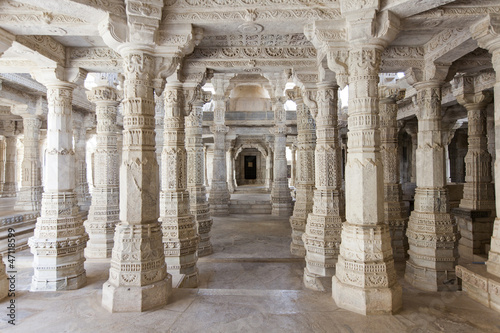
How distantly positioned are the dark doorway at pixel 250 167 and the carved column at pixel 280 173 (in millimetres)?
13665

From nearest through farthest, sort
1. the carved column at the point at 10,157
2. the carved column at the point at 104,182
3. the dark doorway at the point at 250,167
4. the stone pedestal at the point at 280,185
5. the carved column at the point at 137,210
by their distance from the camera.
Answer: the carved column at the point at 137,210, the carved column at the point at 104,182, the stone pedestal at the point at 280,185, the carved column at the point at 10,157, the dark doorway at the point at 250,167

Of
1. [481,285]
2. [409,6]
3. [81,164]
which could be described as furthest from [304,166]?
[81,164]

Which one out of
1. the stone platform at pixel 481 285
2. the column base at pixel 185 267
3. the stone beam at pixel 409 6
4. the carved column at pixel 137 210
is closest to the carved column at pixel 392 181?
the stone platform at pixel 481 285

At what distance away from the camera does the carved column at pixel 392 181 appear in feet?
24.1

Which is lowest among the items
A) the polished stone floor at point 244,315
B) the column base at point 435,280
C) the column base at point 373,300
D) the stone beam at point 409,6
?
the column base at point 435,280

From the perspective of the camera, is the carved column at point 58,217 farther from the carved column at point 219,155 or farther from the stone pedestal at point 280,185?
the stone pedestal at point 280,185

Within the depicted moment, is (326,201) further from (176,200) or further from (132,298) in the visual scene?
(132,298)

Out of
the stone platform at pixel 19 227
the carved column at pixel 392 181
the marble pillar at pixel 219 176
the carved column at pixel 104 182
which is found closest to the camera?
the carved column at pixel 392 181

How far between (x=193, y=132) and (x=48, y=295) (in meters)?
4.91

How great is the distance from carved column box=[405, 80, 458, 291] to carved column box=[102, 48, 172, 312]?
456 centimetres

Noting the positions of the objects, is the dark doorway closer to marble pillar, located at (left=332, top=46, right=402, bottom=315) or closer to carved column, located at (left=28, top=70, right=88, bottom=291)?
carved column, located at (left=28, top=70, right=88, bottom=291)

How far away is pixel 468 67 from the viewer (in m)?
5.80

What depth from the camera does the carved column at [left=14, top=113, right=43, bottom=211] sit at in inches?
445

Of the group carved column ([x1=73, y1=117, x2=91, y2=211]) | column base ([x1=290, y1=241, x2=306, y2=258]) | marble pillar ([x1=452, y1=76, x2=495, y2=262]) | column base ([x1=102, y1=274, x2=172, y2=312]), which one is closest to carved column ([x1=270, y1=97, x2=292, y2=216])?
column base ([x1=290, y1=241, x2=306, y2=258])
